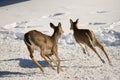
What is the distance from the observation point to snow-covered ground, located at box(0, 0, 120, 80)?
995cm

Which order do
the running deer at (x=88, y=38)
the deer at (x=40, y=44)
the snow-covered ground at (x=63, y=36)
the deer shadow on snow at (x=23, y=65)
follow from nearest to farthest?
the deer at (x=40, y=44)
the snow-covered ground at (x=63, y=36)
the deer shadow on snow at (x=23, y=65)
the running deer at (x=88, y=38)

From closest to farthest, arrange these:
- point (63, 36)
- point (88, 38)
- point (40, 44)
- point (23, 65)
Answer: point (40, 44) < point (88, 38) < point (23, 65) < point (63, 36)

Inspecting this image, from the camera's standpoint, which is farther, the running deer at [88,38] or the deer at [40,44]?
the running deer at [88,38]

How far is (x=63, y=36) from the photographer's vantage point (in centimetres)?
1357

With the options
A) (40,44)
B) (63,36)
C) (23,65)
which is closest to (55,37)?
(40,44)

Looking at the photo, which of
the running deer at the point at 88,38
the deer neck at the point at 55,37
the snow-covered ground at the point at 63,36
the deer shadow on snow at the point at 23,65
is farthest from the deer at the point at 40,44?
the running deer at the point at 88,38

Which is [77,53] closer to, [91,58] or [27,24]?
[91,58]

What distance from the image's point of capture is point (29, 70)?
10.4 metres

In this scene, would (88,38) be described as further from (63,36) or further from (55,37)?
(63,36)

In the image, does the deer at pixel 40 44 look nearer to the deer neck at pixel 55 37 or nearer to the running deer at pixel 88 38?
the deer neck at pixel 55 37

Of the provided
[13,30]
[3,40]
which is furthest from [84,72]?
[13,30]

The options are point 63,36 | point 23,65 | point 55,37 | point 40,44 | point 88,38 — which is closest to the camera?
point 40,44

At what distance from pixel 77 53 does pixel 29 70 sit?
2.14 m

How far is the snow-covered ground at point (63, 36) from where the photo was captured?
392 inches
